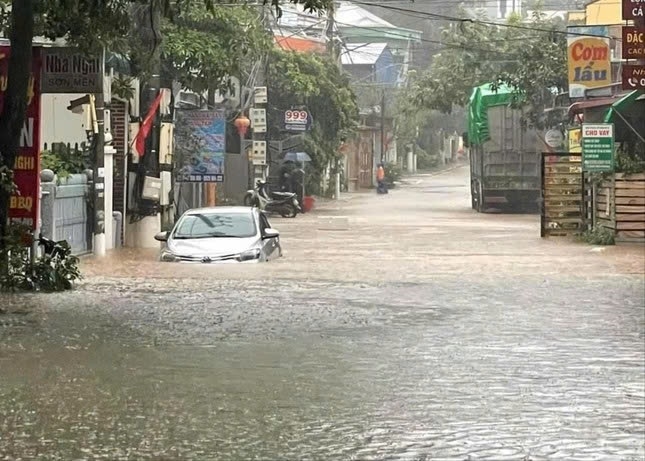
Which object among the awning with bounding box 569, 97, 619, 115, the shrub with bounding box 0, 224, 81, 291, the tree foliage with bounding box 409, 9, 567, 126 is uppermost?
the tree foliage with bounding box 409, 9, 567, 126

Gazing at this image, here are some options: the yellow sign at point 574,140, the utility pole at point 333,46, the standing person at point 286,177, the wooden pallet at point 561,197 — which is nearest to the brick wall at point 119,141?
the wooden pallet at point 561,197

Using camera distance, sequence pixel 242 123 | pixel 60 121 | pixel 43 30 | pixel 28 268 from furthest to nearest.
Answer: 1. pixel 242 123
2. pixel 60 121
3. pixel 28 268
4. pixel 43 30

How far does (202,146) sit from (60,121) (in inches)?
267

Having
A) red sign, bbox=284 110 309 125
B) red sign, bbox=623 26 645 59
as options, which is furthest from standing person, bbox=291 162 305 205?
red sign, bbox=623 26 645 59

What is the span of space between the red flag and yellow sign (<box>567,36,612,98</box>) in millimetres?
11199

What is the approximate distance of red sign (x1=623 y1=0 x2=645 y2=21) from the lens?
22.6 metres

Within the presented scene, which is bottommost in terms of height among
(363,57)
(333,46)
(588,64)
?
(588,64)

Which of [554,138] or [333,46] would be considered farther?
[333,46]

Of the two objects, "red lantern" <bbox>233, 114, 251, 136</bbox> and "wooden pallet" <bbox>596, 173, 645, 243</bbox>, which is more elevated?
"red lantern" <bbox>233, 114, 251, 136</bbox>

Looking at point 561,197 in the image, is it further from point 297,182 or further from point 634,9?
point 297,182

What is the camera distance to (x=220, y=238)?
20953 millimetres

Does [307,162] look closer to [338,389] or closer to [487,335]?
[487,335]

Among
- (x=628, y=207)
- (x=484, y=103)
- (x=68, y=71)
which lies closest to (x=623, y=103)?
(x=628, y=207)

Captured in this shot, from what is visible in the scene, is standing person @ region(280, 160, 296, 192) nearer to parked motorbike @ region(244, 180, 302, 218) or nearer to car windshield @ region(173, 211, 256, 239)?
parked motorbike @ region(244, 180, 302, 218)
